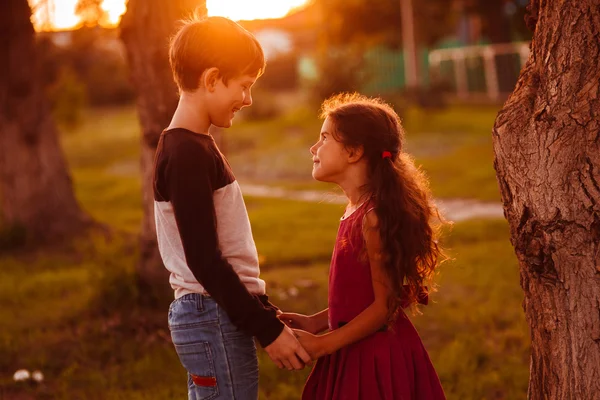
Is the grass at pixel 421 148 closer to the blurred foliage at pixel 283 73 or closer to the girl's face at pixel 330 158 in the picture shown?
the girl's face at pixel 330 158

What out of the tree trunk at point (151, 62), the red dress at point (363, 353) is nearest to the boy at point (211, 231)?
the red dress at point (363, 353)

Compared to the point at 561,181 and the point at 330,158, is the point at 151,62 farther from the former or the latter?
the point at 561,181

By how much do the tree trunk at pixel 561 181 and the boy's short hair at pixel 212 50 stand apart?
890 millimetres

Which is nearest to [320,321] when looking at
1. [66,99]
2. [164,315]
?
[164,315]

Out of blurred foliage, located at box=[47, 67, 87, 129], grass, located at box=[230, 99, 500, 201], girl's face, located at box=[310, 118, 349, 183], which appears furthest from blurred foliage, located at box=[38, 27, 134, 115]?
girl's face, located at box=[310, 118, 349, 183]

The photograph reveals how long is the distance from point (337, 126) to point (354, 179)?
0.62 feet

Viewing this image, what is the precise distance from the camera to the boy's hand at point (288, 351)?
237 centimetres

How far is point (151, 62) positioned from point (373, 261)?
320 cm

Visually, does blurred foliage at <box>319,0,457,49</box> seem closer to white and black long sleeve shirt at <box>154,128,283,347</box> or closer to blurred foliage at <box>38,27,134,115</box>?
blurred foliage at <box>38,27,134,115</box>

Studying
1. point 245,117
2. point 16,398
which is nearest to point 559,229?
point 16,398

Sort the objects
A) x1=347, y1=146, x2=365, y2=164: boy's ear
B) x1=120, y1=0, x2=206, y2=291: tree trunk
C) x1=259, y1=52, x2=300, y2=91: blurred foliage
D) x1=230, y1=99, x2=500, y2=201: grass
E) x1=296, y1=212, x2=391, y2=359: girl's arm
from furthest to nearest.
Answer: x1=259, y1=52, x2=300, y2=91: blurred foliage → x1=230, y1=99, x2=500, y2=201: grass → x1=120, y1=0, x2=206, y2=291: tree trunk → x1=347, y1=146, x2=365, y2=164: boy's ear → x1=296, y1=212, x2=391, y2=359: girl's arm

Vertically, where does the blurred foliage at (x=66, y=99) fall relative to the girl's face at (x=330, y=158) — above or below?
above

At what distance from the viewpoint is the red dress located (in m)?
2.61

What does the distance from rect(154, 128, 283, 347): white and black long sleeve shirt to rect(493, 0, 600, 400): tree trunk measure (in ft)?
2.99
